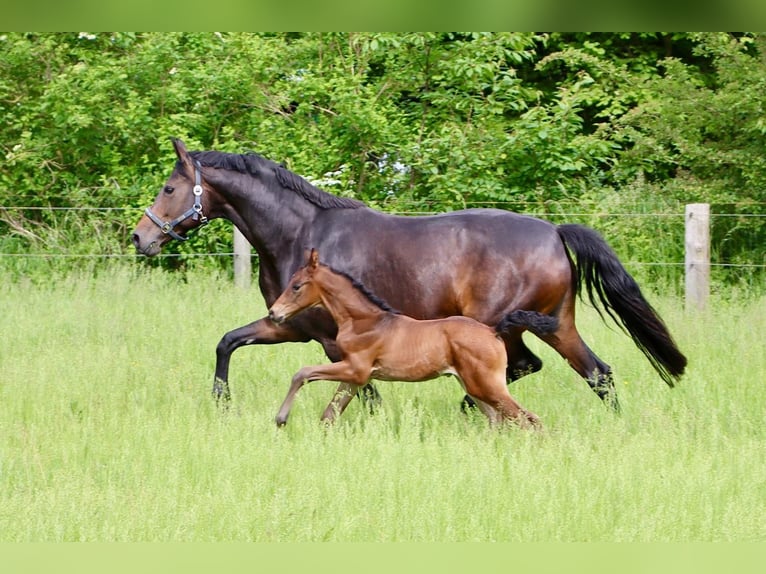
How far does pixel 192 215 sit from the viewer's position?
268 inches

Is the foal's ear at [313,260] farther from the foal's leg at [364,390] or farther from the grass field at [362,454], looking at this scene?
the grass field at [362,454]

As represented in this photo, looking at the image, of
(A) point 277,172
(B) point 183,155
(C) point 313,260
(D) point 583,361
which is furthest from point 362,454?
(B) point 183,155

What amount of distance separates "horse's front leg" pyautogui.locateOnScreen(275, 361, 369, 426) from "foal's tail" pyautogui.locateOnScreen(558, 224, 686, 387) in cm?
161

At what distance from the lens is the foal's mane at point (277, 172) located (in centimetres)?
677

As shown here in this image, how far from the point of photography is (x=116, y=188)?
42.3 feet

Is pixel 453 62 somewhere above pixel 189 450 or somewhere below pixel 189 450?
above

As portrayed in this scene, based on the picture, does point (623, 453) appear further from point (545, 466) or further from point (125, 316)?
point (125, 316)

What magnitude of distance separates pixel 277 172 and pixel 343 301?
1.18 m

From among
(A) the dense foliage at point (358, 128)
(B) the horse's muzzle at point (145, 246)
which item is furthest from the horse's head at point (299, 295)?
(A) the dense foliage at point (358, 128)

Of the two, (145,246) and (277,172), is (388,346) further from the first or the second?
(145,246)

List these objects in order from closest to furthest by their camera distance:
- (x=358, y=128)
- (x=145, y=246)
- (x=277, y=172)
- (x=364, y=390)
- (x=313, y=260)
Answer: (x=313, y=260)
(x=364, y=390)
(x=277, y=172)
(x=145, y=246)
(x=358, y=128)

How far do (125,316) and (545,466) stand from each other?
5.72m

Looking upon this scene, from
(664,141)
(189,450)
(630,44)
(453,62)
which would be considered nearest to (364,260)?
(189,450)

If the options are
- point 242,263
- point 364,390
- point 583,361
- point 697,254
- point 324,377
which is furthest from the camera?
point 242,263
